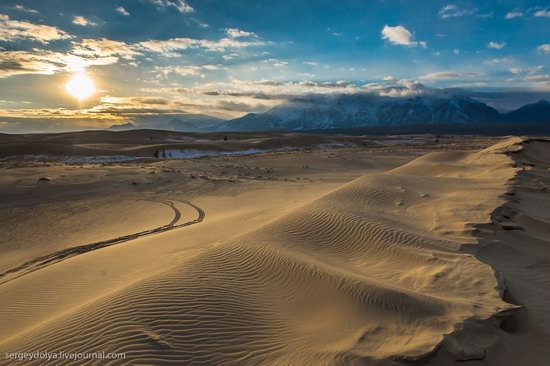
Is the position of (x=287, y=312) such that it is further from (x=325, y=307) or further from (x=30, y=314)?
(x=30, y=314)

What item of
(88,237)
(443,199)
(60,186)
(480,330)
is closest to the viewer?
(480,330)

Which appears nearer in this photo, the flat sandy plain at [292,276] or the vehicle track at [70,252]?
the flat sandy plain at [292,276]

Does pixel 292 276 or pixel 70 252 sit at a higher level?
pixel 292 276

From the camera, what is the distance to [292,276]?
20.1 feet

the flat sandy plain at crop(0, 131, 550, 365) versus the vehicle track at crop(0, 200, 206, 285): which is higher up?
the flat sandy plain at crop(0, 131, 550, 365)

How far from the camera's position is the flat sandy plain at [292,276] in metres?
4.23

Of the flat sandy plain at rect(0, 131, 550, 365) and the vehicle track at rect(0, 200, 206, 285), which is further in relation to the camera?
the vehicle track at rect(0, 200, 206, 285)

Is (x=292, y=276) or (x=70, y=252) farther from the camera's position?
(x=70, y=252)

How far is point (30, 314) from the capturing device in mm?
5785

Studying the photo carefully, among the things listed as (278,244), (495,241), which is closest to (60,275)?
(278,244)

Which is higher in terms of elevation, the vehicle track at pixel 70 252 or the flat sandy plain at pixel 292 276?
the flat sandy plain at pixel 292 276

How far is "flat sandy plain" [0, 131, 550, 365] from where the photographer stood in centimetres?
423

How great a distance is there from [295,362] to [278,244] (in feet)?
12.6

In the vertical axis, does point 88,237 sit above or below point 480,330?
below
